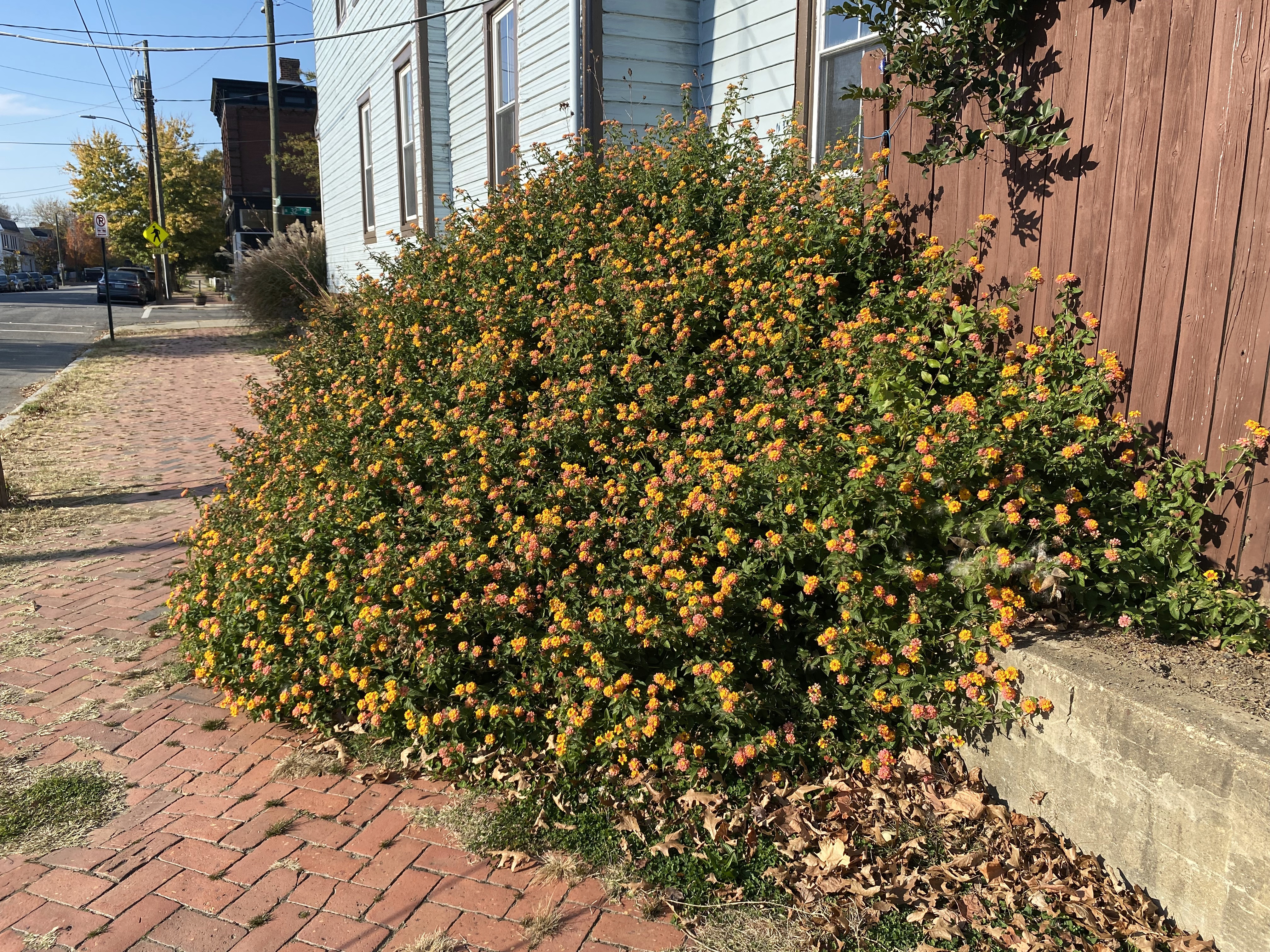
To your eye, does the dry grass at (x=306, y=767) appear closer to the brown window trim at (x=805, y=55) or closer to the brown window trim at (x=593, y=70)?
the brown window trim at (x=805, y=55)

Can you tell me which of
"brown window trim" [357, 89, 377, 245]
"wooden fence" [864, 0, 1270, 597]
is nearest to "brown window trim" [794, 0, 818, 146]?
"wooden fence" [864, 0, 1270, 597]

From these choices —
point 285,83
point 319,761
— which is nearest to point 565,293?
point 319,761

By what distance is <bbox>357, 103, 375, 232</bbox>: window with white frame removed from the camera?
50.6 ft

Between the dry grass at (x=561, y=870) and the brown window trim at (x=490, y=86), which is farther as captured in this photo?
the brown window trim at (x=490, y=86)

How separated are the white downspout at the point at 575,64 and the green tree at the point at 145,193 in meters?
42.4

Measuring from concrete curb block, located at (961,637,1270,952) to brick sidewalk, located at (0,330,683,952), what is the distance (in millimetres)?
1202

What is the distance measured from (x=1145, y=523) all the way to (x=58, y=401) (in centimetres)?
1287

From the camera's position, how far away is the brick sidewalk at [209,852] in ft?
8.57

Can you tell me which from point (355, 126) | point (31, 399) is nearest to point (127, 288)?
point (355, 126)

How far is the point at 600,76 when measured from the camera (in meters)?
7.50

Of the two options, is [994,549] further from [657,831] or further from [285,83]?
[285,83]

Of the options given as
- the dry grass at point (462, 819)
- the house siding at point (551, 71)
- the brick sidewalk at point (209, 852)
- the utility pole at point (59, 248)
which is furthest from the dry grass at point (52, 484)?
the utility pole at point (59, 248)

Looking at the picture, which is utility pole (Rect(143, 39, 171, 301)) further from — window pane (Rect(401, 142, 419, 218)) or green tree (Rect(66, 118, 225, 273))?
window pane (Rect(401, 142, 419, 218))

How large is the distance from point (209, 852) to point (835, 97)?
5.53m
